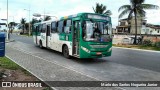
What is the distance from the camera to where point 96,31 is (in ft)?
45.9

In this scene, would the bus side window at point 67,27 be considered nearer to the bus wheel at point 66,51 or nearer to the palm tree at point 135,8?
the bus wheel at point 66,51

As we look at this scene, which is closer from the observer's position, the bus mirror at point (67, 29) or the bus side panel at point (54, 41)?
the bus mirror at point (67, 29)

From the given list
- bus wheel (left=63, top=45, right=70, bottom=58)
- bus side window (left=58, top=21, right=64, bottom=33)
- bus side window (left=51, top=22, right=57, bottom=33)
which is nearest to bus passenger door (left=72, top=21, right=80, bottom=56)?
bus wheel (left=63, top=45, right=70, bottom=58)

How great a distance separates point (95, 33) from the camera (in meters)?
13.9

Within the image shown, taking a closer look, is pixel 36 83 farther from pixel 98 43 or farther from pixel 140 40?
pixel 140 40

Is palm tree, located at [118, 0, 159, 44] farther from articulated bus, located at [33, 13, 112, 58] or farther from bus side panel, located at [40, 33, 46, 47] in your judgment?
articulated bus, located at [33, 13, 112, 58]

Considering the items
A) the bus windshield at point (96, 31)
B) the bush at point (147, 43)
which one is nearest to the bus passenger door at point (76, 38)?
the bus windshield at point (96, 31)

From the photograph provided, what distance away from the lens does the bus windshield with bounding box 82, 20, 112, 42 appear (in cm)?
1377

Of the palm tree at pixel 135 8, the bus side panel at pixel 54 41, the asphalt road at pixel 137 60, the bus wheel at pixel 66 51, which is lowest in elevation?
the asphalt road at pixel 137 60

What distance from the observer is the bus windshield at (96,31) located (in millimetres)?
13766

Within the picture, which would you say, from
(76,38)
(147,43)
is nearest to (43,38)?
(76,38)

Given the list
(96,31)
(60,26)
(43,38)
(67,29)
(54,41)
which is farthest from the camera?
(43,38)

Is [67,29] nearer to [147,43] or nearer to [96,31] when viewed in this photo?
[96,31]

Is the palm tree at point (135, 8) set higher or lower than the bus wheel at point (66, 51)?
higher
